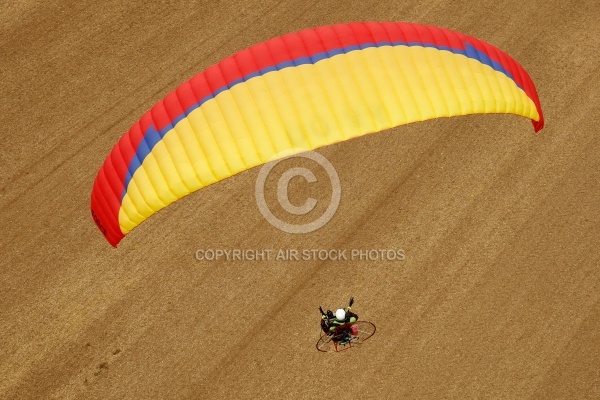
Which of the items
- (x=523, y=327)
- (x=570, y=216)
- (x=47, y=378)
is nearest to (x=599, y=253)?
(x=570, y=216)

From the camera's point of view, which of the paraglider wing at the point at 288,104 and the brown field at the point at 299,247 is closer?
the paraglider wing at the point at 288,104

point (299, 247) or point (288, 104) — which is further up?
point (299, 247)

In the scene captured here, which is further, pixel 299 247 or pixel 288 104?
pixel 299 247

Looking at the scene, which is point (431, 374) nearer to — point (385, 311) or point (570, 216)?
point (385, 311)
